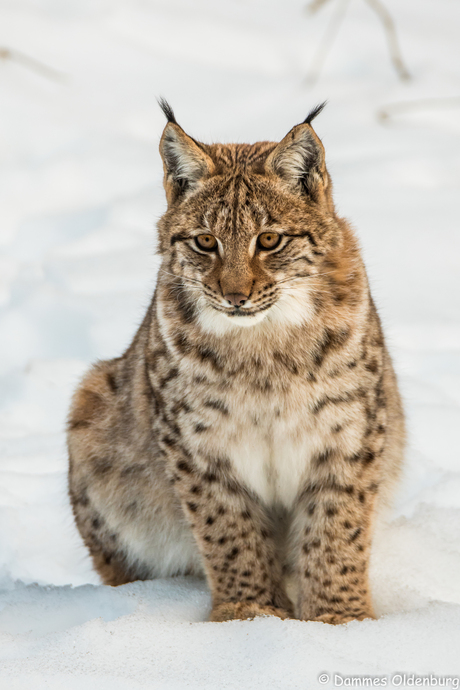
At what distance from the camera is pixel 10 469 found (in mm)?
4496

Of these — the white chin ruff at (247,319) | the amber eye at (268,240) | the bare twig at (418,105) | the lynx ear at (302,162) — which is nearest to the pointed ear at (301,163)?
the lynx ear at (302,162)

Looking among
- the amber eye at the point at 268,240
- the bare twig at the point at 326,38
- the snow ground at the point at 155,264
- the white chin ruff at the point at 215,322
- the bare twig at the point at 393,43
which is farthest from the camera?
the bare twig at the point at 326,38

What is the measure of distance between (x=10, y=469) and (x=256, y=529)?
1591 millimetres

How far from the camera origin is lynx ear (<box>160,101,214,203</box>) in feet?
10.4

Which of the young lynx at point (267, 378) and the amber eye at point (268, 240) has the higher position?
the amber eye at point (268, 240)

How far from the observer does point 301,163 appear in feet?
10.2

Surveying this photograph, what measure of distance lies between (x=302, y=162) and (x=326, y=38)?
570cm

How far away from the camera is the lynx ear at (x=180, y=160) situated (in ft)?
10.4

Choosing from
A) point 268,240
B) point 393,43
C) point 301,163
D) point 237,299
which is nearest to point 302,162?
point 301,163

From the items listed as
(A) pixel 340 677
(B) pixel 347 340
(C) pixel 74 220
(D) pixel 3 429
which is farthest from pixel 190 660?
(C) pixel 74 220

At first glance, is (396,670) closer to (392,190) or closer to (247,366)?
(247,366)

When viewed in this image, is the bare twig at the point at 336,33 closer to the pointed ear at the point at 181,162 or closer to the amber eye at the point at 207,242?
the pointed ear at the point at 181,162

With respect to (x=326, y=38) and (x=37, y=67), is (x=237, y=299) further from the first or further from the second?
(x=326, y=38)

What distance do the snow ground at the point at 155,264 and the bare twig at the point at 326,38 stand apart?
80 millimetres
